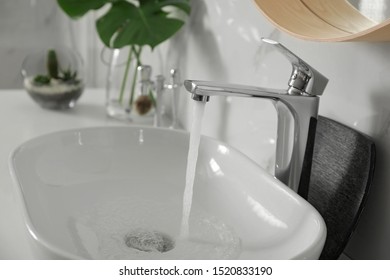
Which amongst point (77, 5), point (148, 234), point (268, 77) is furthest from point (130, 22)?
point (148, 234)

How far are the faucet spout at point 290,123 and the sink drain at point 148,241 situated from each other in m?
0.19

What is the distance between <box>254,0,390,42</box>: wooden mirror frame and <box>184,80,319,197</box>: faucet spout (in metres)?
0.09

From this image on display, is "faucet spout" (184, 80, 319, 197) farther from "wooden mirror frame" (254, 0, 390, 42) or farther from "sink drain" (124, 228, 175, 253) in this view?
"sink drain" (124, 228, 175, 253)

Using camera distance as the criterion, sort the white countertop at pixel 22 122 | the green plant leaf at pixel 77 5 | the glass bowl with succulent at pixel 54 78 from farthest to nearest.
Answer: the glass bowl with succulent at pixel 54 78
the green plant leaf at pixel 77 5
the white countertop at pixel 22 122

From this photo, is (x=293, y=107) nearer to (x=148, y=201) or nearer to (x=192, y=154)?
(x=192, y=154)

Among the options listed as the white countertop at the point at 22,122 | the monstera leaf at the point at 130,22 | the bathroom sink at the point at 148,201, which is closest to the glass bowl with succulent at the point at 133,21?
the monstera leaf at the point at 130,22

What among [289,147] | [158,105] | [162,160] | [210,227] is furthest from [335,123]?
[158,105]

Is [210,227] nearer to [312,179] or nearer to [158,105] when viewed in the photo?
[312,179]

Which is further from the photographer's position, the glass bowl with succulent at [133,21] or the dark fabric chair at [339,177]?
the glass bowl with succulent at [133,21]

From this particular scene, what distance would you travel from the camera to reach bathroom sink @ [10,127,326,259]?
0.81m

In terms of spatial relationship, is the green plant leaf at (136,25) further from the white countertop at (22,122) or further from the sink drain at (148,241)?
the sink drain at (148,241)

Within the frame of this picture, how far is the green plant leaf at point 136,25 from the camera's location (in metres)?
1.48

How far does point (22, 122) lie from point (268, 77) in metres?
0.72

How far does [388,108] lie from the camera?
31.7 inches
